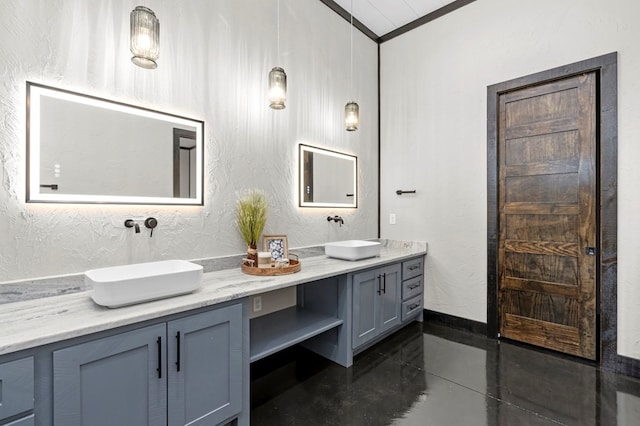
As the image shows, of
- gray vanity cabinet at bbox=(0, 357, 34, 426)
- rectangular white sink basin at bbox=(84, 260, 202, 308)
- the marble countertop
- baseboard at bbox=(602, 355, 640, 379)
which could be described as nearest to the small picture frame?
the marble countertop

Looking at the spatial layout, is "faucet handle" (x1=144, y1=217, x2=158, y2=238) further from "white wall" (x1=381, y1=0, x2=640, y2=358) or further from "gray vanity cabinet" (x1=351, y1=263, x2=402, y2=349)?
"white wall" (x1=381, y1=0, x2=640, y2=358)

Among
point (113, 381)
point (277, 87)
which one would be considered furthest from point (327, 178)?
point (113, 381)

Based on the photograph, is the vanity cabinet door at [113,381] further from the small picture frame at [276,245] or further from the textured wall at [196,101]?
the small picture frame at [276,245]

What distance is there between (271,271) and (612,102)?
2860 millimetres

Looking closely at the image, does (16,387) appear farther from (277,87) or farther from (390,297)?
(390,297)

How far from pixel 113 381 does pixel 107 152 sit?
1239 mm

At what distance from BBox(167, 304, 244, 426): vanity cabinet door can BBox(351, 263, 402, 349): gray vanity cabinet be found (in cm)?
109

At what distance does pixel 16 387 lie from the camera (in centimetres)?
110

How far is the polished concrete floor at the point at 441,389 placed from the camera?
192 cm

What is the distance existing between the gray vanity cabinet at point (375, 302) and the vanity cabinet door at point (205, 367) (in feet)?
3.56

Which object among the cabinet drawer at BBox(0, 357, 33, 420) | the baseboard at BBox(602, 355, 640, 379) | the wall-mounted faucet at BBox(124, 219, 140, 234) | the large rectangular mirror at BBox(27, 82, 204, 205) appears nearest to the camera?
the cabinet drawer at BBox(0, 357, 33, 420)

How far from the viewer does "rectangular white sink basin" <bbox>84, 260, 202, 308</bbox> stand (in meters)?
1.39

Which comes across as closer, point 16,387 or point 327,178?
point 16,387

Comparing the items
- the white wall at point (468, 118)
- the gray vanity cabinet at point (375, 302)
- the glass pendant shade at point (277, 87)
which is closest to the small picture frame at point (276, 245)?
the gray vanity cabinet at point (375, 302)
